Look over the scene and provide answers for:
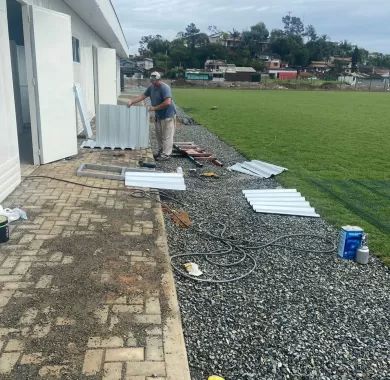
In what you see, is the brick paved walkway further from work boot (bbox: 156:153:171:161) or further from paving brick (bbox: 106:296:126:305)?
work boot (bbox: 156:153:171:161)

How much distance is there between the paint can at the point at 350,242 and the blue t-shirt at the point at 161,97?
5.41 metres

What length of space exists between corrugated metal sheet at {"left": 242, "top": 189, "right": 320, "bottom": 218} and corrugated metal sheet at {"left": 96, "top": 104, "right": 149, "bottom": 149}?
3695 millimetres

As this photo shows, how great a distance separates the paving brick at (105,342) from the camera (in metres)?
2.65

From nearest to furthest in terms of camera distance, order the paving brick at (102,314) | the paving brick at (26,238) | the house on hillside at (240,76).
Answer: the paving brick at (102,314)
the paving brick at (26,238)
the house on hillside at (240,76)

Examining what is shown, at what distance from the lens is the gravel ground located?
286 cm

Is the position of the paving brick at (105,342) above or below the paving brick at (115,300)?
above

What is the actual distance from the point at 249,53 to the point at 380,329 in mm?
123602

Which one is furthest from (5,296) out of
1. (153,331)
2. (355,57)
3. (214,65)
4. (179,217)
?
(355,57)

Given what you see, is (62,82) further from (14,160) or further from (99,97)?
(99,97)

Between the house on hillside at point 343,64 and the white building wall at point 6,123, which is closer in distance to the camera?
the white building wall at point 6,123

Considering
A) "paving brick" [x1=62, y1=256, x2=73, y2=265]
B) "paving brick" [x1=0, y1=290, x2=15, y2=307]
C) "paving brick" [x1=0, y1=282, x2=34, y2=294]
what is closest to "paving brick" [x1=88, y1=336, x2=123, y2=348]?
"paving brick" [x1=0, y1=290, x2=15, y2=307]

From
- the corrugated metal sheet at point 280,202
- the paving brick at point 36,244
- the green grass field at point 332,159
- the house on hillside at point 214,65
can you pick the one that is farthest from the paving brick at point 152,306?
the house on hillside at point 214,65

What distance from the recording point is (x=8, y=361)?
8.10 ft

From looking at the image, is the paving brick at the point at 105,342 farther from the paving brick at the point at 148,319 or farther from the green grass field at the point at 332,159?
the green grass field at the point at 332,159
